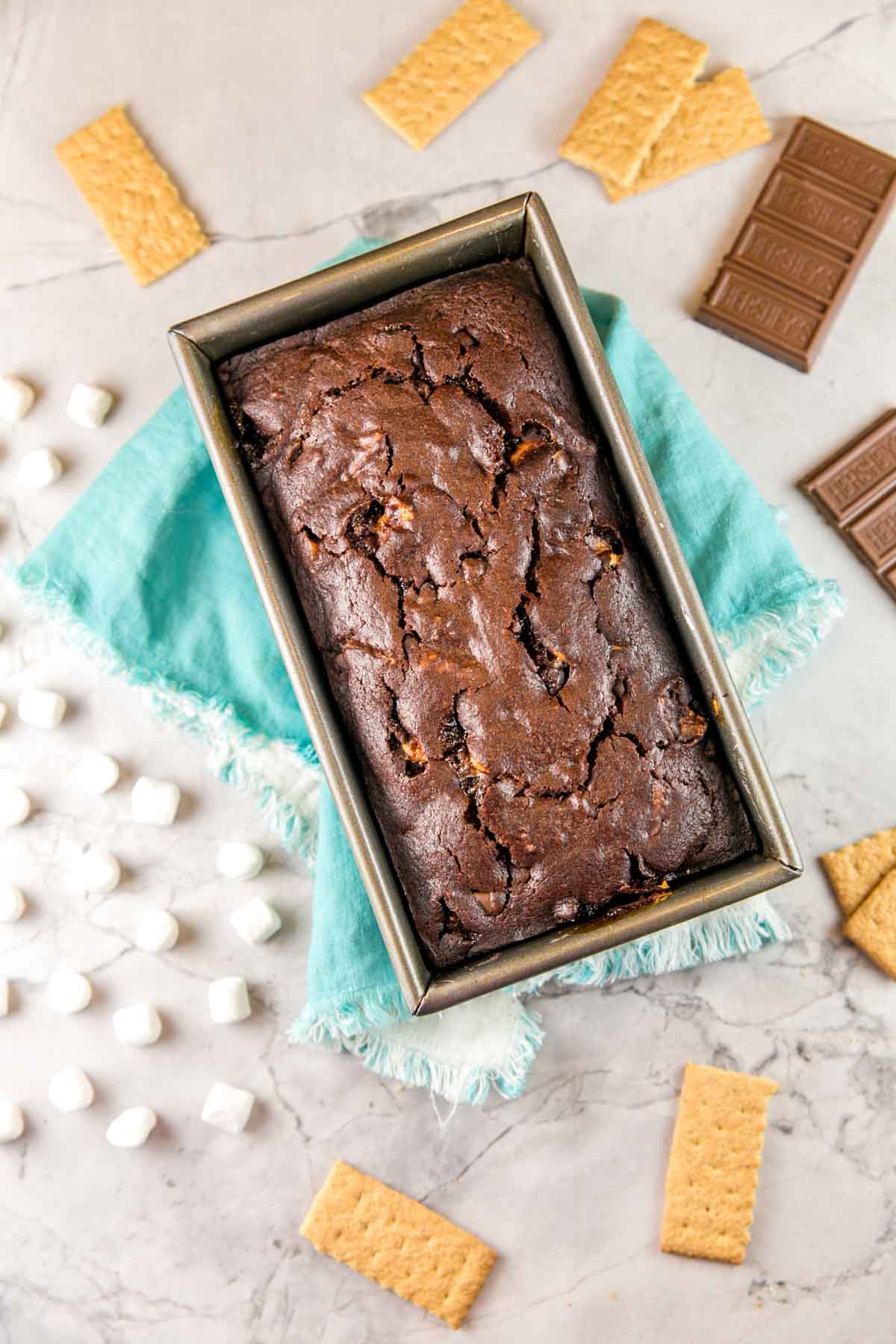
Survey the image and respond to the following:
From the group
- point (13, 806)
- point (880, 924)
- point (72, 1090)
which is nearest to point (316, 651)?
point (13, 806)

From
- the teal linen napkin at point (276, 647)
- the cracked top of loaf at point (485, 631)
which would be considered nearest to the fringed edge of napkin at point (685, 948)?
the teal linen napkin at point (276, 647)

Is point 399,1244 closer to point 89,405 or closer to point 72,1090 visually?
point 72,1090

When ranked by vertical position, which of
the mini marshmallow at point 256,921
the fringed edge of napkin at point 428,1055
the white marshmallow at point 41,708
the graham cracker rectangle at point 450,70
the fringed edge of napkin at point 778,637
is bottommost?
the fringed edge of napkin at point 428,1055

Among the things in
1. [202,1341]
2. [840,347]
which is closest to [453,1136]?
[202,1341]

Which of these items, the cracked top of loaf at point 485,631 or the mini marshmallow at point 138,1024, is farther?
the mini marshmallow at point 138,1024

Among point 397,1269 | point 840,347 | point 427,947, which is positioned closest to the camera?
point 427,947

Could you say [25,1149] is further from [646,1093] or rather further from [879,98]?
[879,98]

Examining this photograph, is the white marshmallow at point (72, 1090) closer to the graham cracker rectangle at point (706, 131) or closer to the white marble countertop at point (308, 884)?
the white marble countertop at point (308, 884)

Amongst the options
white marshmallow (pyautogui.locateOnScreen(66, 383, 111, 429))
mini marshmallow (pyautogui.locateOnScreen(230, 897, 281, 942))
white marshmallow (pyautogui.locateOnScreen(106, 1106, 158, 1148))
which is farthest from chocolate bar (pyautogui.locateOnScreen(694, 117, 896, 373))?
Answer: white marshmallow (pyautogui.locateOnScreen(106, 1106, 158, 1148))
